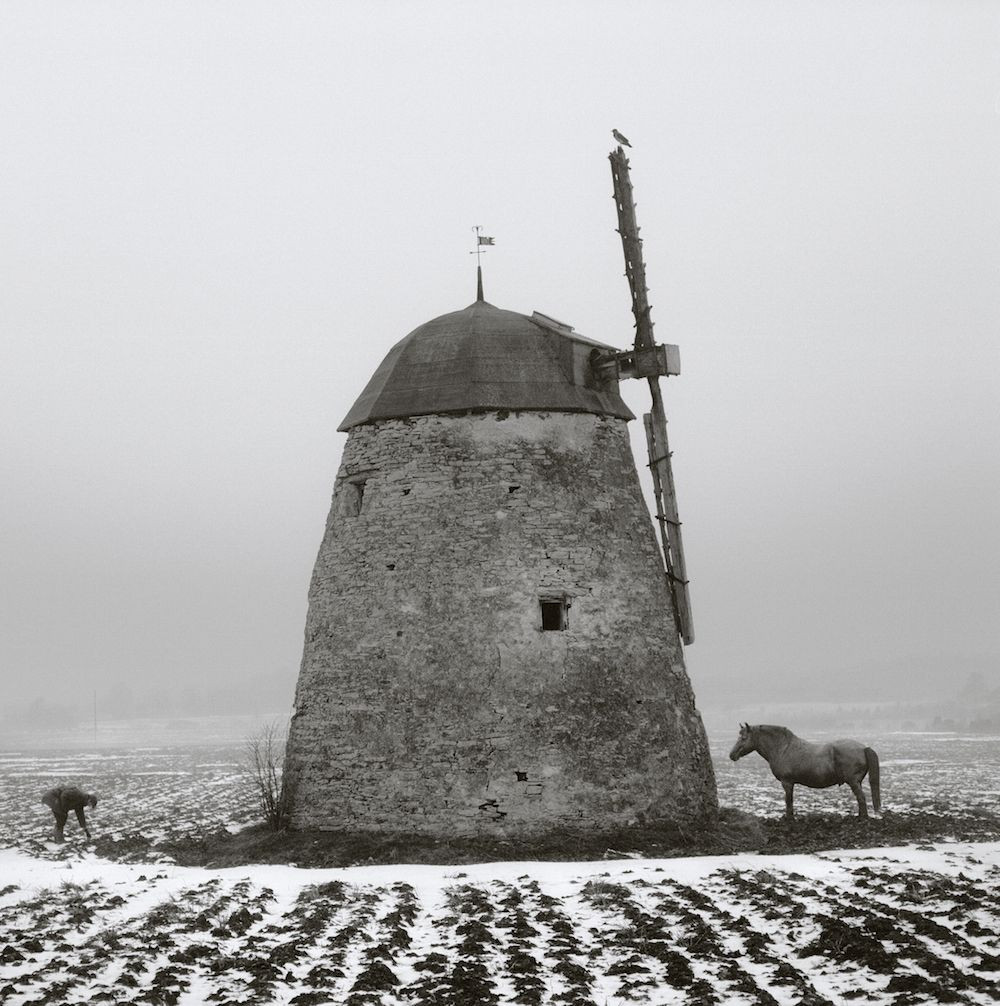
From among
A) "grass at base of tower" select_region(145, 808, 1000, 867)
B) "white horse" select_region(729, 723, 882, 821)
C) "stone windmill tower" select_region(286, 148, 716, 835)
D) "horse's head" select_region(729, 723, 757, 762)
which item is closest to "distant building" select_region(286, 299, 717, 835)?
"stone windmill tower" select_region(286, 148, 716, 835)

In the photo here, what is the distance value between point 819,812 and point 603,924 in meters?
9.93

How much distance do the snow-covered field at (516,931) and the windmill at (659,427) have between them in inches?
184

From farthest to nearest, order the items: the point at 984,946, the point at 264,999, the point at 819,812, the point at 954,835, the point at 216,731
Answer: the point at 216,731 → the point at 819,812 → the point at 954,835 → the point at 984,946 → the point at 264,999

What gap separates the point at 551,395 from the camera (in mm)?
17938

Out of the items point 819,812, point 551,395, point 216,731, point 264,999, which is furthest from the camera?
point 216,731

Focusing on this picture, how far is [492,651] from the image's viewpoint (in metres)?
16.7

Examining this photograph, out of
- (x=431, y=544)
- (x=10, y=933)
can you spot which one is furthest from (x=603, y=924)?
(x=431, y=544)

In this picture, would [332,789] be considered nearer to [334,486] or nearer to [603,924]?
[334,486]

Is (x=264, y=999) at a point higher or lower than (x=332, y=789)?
lower

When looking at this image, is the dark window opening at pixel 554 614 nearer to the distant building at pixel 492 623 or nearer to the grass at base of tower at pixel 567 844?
the distant building at pixel 492 623

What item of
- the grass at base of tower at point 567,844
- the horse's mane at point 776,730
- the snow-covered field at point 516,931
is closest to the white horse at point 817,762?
the horse's mane at point 776,730

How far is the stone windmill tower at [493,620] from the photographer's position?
1648cm

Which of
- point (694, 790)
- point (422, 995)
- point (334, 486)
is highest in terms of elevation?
point (334, 486)

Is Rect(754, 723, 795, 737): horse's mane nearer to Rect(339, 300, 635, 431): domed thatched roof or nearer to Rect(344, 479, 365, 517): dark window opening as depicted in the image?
Rect(339, 300, 635, 431): domed thatched roof
